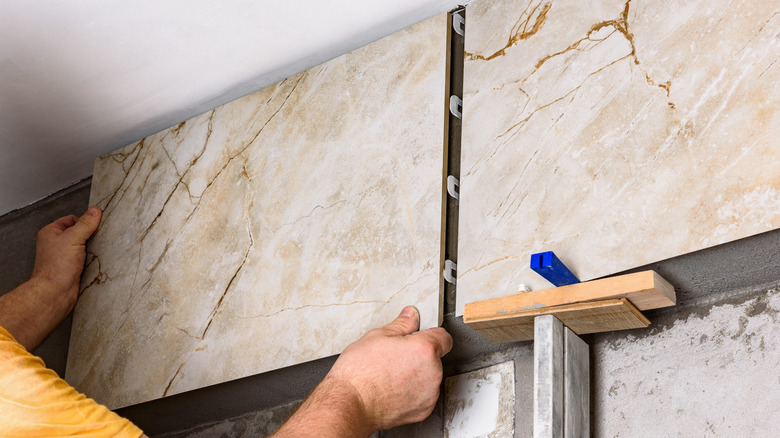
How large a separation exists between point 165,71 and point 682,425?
1.40m

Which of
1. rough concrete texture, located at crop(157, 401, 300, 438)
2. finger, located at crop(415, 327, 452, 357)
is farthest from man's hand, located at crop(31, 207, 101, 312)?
finger, located at crop(415, 327, 452, 357)

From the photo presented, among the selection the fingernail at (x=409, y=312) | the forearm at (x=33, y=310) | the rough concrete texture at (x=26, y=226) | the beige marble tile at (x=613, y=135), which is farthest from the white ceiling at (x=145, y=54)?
the fingernail at (x=409, y=312)

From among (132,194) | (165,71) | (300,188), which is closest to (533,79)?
(300,188)

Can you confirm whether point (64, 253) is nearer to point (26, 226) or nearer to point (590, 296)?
Answer: point (26, 226)

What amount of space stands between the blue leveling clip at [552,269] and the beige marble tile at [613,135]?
0.05 metres

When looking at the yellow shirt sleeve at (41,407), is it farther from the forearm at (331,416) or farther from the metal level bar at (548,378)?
the metal level bar at (548,378)

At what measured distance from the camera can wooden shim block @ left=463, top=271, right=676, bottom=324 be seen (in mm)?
1034

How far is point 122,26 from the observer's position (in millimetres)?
1680

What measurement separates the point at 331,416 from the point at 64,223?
48.3 inches

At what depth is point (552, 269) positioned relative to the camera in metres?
1.08

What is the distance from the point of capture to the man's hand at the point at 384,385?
47.8 inches

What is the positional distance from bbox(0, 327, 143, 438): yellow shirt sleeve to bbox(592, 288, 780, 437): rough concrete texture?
0.77 metres

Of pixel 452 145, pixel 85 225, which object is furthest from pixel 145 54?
pixel 452 145

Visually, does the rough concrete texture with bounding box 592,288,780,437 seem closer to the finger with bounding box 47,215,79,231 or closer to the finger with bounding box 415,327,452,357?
the finger with bounding box 415,327,452,357
